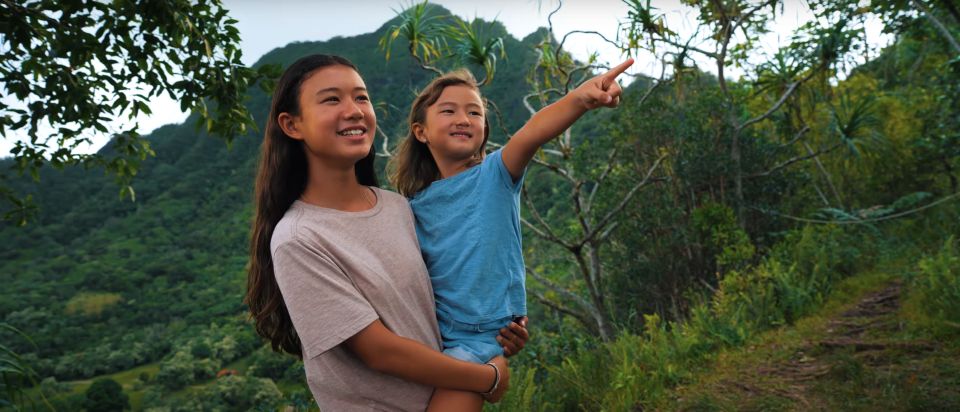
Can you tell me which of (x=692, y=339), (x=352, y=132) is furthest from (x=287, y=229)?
(x=692, y=339)

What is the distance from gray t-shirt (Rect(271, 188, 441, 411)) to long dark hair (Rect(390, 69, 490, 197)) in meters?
0.34

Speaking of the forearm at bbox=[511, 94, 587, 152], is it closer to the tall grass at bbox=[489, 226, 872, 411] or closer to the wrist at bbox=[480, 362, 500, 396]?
the wrist at bbox=[480, 362, 500, 396]

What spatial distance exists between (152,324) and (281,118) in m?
41.9

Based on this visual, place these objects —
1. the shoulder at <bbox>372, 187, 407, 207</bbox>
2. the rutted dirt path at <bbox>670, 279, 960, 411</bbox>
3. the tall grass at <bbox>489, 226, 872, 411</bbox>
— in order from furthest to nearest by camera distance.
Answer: the tall grass at <bbox>489, 226, 872, 411</bbox>, the rutted dirt path at <bbox>670, 279, 960, 411</bbox>, the shoulder at <bbox>372, 187, 407, 207</bbox>

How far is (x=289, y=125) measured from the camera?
1365 mm

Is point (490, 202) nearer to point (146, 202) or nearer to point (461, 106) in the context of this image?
point (461, 106)

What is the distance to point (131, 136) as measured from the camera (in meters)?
3.73

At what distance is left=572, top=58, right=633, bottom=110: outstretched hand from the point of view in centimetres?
119

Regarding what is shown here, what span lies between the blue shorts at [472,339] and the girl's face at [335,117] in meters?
0.40

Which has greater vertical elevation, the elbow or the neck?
the neck

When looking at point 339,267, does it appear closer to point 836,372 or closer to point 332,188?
point 332,188

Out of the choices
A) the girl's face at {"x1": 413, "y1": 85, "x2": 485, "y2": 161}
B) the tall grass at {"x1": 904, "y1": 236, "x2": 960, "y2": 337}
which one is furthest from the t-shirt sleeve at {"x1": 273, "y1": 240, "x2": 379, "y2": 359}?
the tall grass at {"x1": 904, "y1": 236, "x2": 960, "y2": 337}

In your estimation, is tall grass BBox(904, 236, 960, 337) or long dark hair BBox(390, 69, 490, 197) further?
tall grass BBox(904, 236, 960, 337)

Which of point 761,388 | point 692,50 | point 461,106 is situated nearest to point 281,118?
point 461,106
